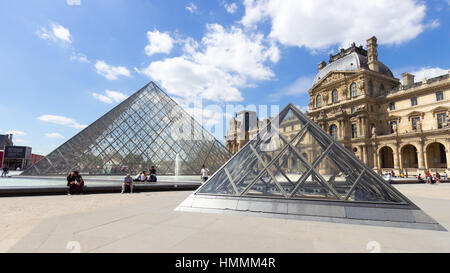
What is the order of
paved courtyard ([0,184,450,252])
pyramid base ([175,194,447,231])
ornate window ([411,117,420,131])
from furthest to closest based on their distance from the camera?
ornate window ([411,117,420,131])
pyramid base ([175,194,447,231])
paved courtyard ([0,184,450,252])

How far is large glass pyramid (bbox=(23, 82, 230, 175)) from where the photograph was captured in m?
16.5

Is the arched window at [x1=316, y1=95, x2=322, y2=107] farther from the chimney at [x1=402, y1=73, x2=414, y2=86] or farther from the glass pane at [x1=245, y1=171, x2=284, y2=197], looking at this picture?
the glass pane at [x1=245, y1=171, x2=284, y2=197]

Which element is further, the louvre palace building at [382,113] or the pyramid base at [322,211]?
the louvre palace building at [382,113]

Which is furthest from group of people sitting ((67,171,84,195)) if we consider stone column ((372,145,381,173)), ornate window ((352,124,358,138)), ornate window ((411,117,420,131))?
ornate window ((411,117,420,131))

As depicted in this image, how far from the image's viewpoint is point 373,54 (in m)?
42.0

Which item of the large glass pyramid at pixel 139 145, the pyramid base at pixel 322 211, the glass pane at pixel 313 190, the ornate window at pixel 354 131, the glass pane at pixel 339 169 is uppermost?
the ornate window at pixel 354 131

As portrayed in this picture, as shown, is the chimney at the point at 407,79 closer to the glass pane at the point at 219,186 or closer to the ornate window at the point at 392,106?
the ornate window at the point at 392,106

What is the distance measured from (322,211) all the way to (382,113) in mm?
43559

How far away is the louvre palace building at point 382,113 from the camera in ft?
104

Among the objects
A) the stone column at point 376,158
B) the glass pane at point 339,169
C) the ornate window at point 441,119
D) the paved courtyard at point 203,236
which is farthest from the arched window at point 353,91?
the paved courtyard at point 203,236

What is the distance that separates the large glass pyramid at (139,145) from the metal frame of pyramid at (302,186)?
12.4 metres

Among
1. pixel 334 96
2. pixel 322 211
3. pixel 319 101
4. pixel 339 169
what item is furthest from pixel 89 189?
pixel 319 101

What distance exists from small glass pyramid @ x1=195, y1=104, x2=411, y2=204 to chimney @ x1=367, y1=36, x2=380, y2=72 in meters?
44.5
